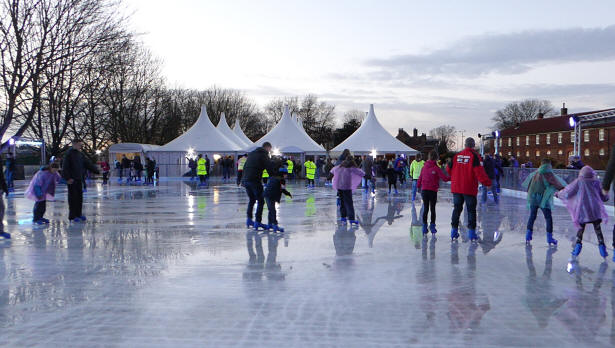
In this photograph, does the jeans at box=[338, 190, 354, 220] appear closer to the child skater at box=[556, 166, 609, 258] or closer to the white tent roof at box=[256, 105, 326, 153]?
the child skater at box=[556, 166, 609, 258]

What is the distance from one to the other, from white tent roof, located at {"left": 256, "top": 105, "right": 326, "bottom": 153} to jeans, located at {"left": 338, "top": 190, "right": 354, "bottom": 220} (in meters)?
24.7

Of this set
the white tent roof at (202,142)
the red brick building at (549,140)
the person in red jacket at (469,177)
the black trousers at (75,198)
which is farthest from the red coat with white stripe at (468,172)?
the red brick building at (549,140)

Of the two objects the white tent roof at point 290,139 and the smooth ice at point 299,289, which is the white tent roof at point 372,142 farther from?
the smooth ice at point 299,289

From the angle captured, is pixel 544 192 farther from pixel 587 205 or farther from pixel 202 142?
pixel 202 142

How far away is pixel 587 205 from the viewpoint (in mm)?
6875

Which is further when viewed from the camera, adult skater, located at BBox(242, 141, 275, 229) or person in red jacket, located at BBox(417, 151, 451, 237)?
adult skater, located at BBox(242, 141, 275, 229)

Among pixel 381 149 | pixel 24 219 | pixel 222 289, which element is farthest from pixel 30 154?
pixel 222 289

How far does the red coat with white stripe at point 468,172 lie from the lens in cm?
819

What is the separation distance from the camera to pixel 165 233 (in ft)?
30.4

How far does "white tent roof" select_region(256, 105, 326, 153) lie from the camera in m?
35.8

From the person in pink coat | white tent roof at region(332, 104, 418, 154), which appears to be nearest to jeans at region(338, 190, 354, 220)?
the person in pink coat

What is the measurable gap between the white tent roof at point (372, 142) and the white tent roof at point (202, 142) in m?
7.45

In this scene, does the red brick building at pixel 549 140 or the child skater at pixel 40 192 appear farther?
the red brick building at pixel 549 140

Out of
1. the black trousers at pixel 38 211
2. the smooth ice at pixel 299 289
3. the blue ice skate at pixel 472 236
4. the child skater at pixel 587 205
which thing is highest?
the child skater at pixel 587 205
